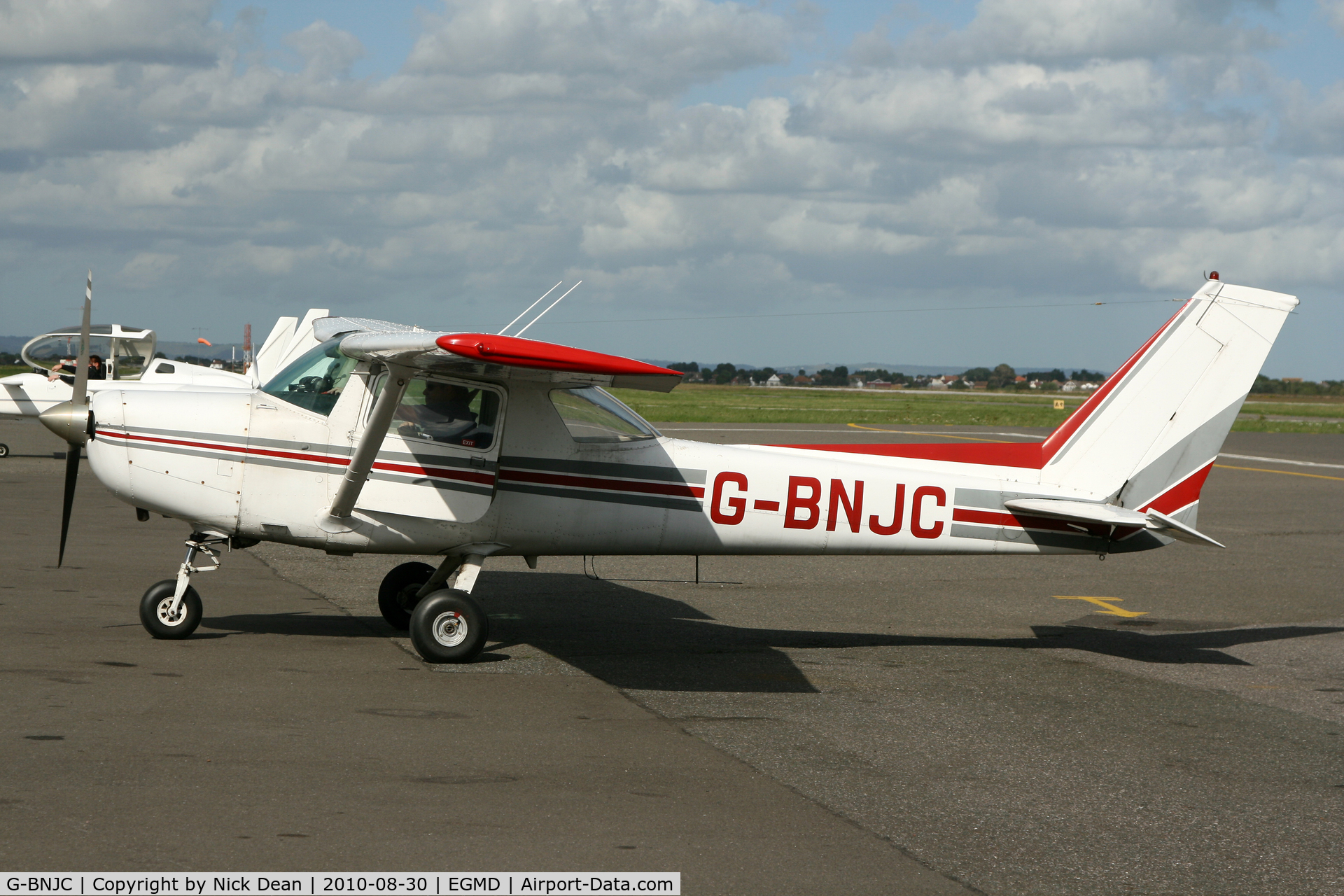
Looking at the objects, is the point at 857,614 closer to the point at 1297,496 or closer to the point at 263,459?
the point at 263,459

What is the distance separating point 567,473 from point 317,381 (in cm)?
194

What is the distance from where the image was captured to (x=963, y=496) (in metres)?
8.88

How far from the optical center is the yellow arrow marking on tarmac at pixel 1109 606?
10.8m

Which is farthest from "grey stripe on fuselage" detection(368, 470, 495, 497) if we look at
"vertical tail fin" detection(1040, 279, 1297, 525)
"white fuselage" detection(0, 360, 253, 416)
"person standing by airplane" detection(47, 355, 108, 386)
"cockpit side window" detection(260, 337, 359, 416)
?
"person standing by airplane" detection(47, 355, 108, 386)

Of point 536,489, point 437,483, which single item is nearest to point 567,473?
point 536,489

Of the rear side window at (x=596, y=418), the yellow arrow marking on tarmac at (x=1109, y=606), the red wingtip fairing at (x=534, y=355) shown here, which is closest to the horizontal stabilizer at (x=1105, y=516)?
the yellow arrow marking on tarmac at (x=1109, y=606)

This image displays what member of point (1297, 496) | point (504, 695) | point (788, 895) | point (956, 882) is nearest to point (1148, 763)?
point (956, 882)

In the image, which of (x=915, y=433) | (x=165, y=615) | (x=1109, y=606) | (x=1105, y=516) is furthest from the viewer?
(x=915, y=433)

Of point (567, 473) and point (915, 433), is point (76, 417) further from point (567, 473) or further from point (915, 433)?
point (915, 433)

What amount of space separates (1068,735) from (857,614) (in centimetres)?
389

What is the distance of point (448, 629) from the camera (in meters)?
7.89

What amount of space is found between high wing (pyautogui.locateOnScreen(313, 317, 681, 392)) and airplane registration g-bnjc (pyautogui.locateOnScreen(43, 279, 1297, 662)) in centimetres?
8

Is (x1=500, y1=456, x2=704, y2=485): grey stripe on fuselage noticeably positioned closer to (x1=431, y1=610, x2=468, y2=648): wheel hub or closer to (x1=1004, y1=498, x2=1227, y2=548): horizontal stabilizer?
(x1=431, y1=610, x2=468, y2=648): wheel hub

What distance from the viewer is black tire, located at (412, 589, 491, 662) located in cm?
782
